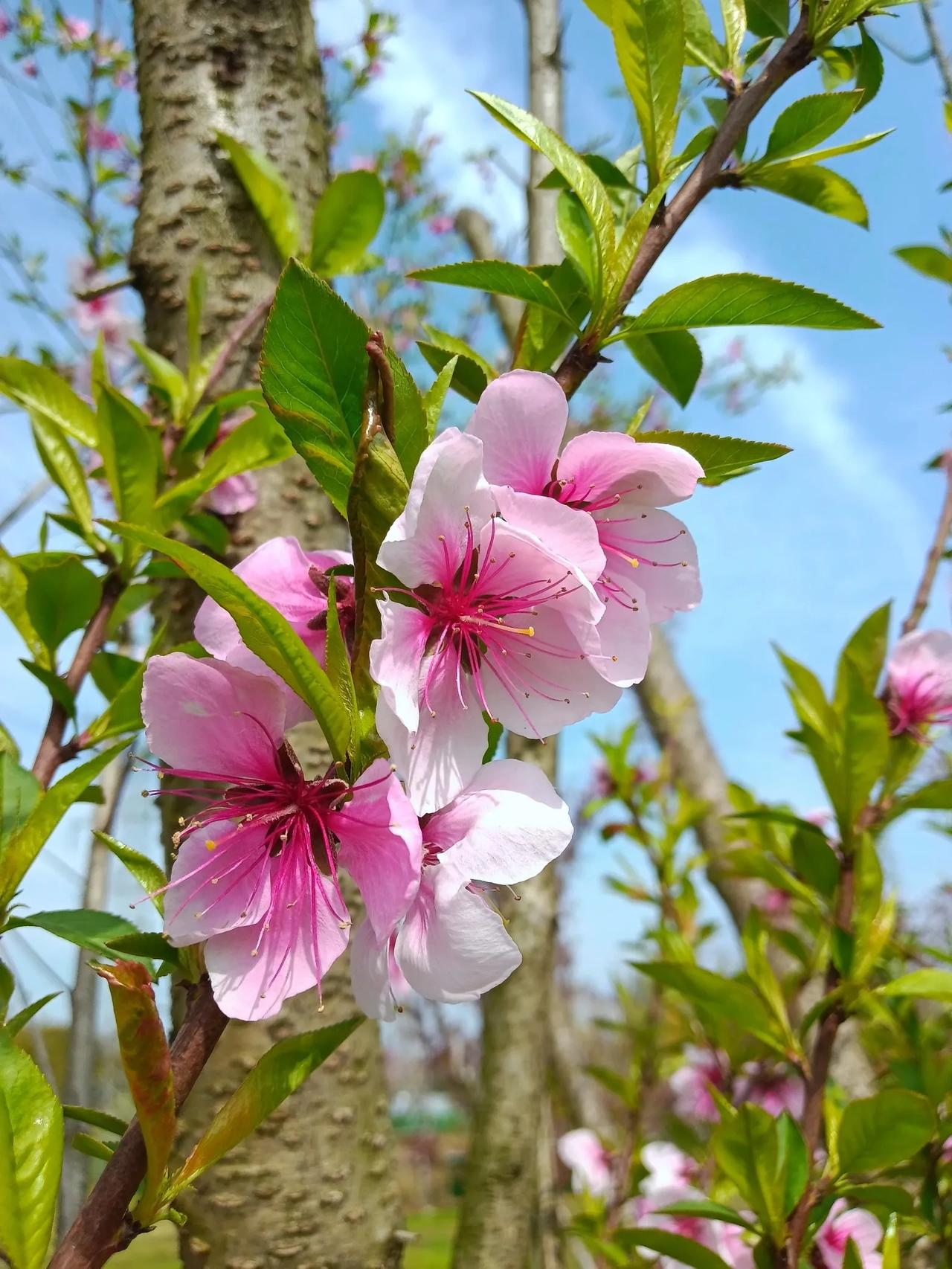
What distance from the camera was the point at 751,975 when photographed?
1.14m

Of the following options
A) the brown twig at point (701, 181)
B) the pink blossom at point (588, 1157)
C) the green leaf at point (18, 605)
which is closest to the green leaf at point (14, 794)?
the green leaf at point (18, 605)

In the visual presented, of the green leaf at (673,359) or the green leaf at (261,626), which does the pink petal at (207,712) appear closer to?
the green leaf at (261,626)

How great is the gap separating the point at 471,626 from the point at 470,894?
166mm

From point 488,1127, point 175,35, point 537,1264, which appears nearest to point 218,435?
point 175,35

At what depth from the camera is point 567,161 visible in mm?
625

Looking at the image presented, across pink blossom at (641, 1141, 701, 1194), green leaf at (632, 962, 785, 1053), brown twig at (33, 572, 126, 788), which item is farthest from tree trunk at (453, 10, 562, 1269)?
brown twig at (33, 572, 126, 788)

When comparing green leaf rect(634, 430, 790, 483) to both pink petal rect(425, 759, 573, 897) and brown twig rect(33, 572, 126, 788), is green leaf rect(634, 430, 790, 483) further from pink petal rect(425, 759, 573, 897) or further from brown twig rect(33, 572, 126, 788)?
brown twig rect(33, 572, 126, 788)

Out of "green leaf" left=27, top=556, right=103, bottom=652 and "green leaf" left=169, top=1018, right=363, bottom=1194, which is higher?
"green leaf" left=27, top=556, right=103, bottom=652

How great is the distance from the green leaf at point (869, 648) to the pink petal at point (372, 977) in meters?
0.72

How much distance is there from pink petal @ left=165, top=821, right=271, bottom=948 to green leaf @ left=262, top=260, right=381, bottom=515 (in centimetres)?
20

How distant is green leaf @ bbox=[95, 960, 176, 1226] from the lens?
38 centimetres

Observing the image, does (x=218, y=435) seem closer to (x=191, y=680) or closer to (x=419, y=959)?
(x=191, y=680)

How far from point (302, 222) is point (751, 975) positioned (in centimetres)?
113

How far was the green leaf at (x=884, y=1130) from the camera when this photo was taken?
2.60ft
